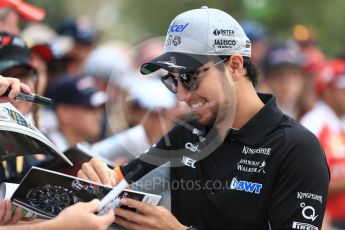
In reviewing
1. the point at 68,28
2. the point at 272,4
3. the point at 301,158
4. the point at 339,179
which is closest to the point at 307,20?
the point at 272,4

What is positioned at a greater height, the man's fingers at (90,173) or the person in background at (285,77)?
the person in background at (285,77)

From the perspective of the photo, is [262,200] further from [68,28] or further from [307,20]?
[307,20]

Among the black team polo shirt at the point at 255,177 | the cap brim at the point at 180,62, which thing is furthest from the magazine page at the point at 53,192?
the cap brim at the point at 180,62

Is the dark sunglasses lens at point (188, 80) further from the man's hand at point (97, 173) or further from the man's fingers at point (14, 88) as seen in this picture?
the man's fingers at point (14, 88)

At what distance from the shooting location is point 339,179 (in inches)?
255

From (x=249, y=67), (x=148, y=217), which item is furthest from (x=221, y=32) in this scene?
(x=148, y=217)

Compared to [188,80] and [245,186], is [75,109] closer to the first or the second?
[188,80]

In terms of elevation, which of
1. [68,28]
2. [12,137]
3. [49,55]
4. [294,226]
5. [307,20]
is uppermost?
[307,20]

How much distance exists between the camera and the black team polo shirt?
3.51 metres

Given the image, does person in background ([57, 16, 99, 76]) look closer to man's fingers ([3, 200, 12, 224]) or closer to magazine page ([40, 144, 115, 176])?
magazine page ([40, 144, 115, 176])

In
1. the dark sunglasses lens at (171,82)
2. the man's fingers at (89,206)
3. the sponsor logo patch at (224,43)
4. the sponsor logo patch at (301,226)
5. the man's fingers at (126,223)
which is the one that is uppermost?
the sponsor logo patch at (224,43)

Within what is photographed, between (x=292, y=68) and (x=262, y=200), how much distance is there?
15.3 feet

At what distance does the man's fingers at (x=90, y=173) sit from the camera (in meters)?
3.77

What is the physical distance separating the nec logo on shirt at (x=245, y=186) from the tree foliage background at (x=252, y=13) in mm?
12656
